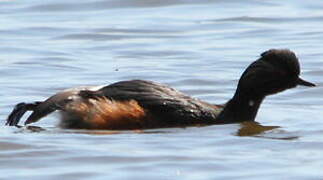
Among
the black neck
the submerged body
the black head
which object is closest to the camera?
the submerged body

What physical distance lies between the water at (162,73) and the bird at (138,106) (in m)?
A: 0.12

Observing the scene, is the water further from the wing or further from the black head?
the black head

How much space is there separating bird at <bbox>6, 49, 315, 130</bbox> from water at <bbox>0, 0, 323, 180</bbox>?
115mm

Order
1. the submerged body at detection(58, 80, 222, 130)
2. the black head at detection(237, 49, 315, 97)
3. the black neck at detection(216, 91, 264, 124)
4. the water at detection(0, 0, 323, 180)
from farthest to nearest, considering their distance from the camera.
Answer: the black neck at detection(216, 91, 264, 124), the black head at detection(237, 49, 315, 97), the submerged body at detection(58, 80, 222, 130), the water at detection(0, 0, 323, 180)

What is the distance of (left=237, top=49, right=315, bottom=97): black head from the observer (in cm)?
1216

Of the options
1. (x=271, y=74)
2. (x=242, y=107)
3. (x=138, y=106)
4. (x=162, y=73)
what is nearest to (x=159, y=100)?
(x=138, y=106)

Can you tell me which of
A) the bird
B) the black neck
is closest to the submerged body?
the bird

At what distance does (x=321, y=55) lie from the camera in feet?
55.0

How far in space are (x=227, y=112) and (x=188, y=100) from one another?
43 cm

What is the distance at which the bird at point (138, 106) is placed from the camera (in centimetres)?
1180

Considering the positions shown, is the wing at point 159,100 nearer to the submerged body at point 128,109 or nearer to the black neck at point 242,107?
the submerged body at point 128,109

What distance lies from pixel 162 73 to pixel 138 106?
12.5 ft

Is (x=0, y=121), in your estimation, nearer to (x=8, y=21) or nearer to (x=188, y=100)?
(x=188, y=100)

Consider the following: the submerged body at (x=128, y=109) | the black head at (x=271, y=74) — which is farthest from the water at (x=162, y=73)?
the black head at (x=271, y=74)
